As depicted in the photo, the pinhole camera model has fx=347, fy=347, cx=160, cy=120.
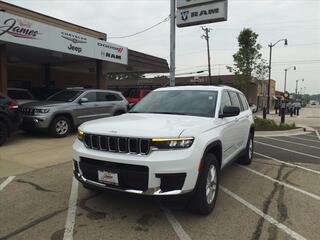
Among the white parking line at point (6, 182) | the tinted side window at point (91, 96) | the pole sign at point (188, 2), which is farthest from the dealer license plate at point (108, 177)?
the pole sign at point (188, 2)

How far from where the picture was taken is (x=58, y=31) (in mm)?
14141

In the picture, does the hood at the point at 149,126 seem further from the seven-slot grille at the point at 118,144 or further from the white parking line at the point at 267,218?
the white parking line at the point at 267,218

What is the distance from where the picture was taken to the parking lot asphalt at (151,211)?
13.5 feet

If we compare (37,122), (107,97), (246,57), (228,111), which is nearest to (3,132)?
Answer: (37,122)

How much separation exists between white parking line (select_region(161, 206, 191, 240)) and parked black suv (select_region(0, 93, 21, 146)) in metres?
6.70

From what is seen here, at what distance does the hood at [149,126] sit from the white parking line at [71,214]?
1122 millimetres

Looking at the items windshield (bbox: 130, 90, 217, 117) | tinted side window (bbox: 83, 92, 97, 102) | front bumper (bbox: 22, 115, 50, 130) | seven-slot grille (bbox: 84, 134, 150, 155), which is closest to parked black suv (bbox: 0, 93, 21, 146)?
front bumper (bbox: 22, 115, 50, 130)

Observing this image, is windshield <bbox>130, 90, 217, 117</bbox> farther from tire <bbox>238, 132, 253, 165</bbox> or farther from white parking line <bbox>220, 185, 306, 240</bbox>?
tire <bbox>238, 132, 253, 165</bbox>

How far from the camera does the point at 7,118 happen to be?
9867mm

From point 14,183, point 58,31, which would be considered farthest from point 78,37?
point 14,183

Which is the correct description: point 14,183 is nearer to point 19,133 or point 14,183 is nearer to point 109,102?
point 19,133

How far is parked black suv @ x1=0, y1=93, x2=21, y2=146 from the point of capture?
32.1ft

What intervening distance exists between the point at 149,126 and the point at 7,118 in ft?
22.6

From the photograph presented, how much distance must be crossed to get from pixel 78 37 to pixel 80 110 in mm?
4595
